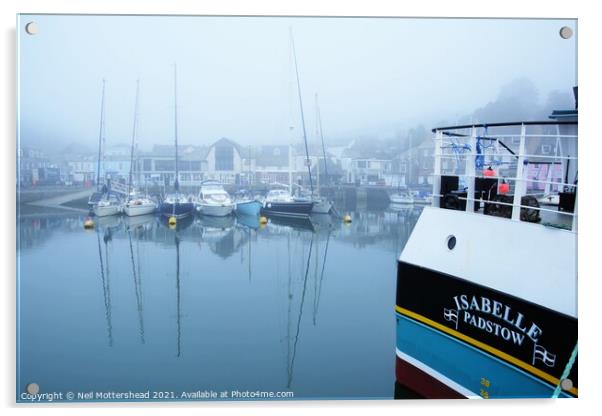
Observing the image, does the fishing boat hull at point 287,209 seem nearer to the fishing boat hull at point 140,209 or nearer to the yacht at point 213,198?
the yacht at point 213,198

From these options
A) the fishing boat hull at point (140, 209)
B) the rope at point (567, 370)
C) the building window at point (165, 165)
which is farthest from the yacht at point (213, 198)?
the rope at point (567, 370)

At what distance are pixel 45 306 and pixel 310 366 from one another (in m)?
3.89

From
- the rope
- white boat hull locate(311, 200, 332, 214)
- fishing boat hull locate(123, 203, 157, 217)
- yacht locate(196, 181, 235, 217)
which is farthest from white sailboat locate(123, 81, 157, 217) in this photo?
the rope

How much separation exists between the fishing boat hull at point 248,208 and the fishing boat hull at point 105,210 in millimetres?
2637

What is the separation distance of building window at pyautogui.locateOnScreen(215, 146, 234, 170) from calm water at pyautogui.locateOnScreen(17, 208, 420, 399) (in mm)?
2009

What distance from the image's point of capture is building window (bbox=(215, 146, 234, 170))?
309 inches

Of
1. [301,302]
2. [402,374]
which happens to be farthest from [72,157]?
[402,374]

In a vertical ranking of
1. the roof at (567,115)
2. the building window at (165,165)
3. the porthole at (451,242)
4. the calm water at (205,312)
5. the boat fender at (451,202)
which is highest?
the roof at (567,115)

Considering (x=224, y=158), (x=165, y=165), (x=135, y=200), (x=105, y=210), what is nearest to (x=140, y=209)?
(x=135, y=200)

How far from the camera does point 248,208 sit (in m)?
11.8

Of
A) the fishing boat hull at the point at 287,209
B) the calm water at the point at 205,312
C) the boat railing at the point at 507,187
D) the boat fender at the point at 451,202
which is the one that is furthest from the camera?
the fishing boat hull at the point at 287,209

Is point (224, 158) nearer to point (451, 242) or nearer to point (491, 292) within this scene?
point (451, 242)

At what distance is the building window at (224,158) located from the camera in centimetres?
786

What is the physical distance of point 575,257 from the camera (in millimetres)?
3334
